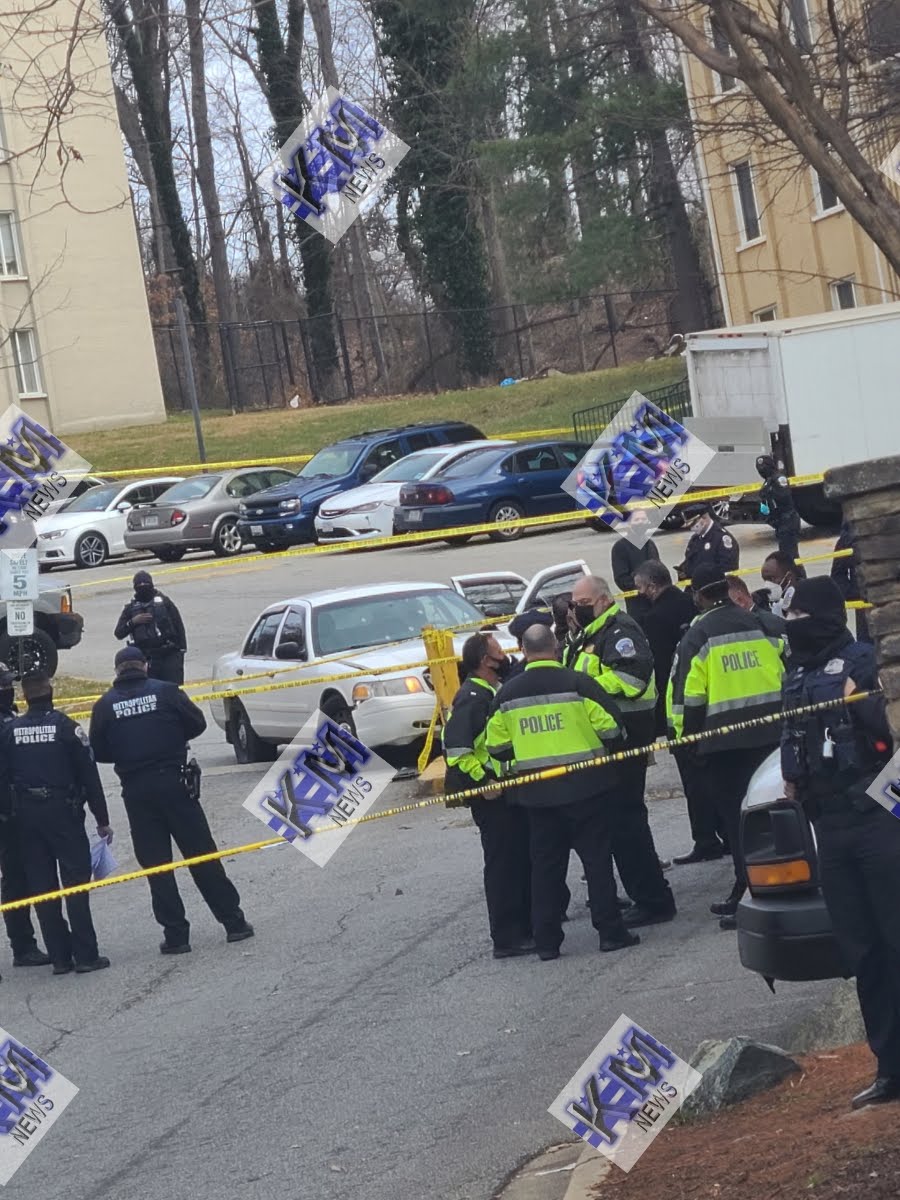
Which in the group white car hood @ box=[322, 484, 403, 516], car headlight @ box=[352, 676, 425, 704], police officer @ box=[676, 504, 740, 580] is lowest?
car headlight @ box=[352, 676, 425, 704]

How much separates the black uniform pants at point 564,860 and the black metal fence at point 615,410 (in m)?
23.8

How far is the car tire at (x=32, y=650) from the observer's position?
19.1 m

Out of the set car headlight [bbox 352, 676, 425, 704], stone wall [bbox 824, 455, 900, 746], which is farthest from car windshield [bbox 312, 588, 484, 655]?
stone wall [bbox 824, 455, 900, 746]

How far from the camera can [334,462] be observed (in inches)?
1244

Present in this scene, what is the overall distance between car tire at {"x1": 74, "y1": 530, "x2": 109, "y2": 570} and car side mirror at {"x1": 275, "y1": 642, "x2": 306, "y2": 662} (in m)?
16.3

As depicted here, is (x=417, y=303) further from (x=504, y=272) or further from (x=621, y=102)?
(x=621, y=102)

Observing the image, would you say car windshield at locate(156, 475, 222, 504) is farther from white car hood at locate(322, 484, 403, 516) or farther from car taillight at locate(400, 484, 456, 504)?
car taillight at locate(400, 484, 456, 504)

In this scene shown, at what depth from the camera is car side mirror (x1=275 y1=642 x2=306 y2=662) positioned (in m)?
15.1

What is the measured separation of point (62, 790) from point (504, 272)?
47.6 meters

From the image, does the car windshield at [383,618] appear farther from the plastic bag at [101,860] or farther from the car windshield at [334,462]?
the car windshield at [334,462]

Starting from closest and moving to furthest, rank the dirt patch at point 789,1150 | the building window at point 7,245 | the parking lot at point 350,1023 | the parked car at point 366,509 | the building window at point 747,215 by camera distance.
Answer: the dirt patch at point 789,1150, the parking lot at point 350,1023, the parked car at point 366,509, the building window at point 747,215, the building window at point 7,245

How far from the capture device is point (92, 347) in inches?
1929

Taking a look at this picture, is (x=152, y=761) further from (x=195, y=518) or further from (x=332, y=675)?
(x=195, y=518)

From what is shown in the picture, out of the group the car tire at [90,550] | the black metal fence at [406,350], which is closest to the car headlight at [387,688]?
the car tire at [90,550]
